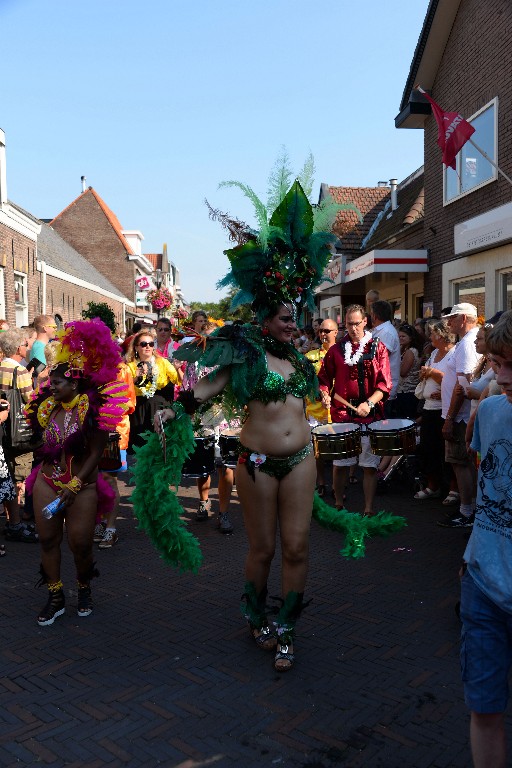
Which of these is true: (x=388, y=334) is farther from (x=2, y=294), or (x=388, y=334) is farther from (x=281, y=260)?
(x=2, y=294)

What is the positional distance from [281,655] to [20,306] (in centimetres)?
2076

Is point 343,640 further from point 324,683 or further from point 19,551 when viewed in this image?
point 19,551

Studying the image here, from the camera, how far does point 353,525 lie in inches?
167

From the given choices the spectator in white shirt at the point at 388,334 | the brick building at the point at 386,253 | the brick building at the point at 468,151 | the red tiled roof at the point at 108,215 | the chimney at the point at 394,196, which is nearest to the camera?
the spectator in white shirt at the point at 388,334

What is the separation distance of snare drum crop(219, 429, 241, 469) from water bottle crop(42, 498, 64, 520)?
1.68 m

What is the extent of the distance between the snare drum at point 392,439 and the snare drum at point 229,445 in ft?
4.02

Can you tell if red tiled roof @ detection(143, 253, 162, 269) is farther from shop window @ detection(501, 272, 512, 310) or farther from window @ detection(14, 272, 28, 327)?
shop window @ detection(501, 272, 512, 310)

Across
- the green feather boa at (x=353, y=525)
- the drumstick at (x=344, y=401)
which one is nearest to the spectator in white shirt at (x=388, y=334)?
the drumstick at (x=344, y=401)

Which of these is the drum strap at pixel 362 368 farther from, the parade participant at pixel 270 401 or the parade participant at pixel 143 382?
the parade participant at pixel 270 401

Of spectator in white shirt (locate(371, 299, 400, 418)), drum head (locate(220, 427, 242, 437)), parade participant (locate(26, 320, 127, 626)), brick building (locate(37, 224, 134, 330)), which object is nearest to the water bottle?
parade participant (locate(26, 320, 127, 626))

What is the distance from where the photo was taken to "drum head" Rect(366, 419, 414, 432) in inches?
229

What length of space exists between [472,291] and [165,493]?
1050 cm

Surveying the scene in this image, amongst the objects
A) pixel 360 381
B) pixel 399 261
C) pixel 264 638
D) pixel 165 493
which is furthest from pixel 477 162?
pixel 264 638

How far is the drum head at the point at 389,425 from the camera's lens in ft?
19.1
